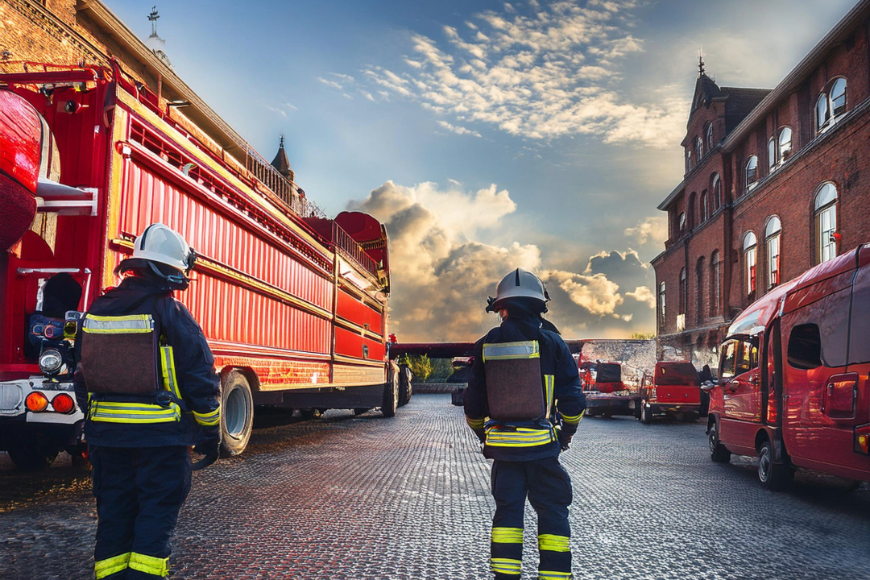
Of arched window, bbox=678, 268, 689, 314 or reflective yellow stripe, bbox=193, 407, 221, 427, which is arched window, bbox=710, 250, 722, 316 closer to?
arched window, bbox=678, 268, 689, 314

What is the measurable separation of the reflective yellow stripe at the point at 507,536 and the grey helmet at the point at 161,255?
197 cm

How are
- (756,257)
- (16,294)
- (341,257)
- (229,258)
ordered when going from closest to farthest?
1. (16,294)
2. (229,258)
3. (341,257)
4. (756,257)

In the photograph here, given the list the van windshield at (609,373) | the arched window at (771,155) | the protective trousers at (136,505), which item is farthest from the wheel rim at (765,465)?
the arched window at (771,155)

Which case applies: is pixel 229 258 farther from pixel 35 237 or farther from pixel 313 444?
pixel 313 444

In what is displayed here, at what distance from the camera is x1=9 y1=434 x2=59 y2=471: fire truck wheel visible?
21.6 ft

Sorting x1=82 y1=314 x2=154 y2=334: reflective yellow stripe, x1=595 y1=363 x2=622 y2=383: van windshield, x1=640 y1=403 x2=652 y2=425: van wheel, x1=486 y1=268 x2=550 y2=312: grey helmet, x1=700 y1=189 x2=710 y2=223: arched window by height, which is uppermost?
x1=700 y1=189 x2=710 y2=223: arched window

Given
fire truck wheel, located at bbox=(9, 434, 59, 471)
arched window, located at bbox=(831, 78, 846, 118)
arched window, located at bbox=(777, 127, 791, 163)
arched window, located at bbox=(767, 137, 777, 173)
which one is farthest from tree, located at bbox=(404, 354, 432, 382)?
fire truck wheel, located at bbox=(9, 434, 59, 471)

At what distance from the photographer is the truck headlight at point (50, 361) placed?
5.27 metres

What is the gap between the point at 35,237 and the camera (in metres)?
5.60

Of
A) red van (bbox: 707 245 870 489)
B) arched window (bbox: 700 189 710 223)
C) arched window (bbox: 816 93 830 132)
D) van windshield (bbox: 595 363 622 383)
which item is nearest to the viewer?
red van (bbox: 707 245 870 489)

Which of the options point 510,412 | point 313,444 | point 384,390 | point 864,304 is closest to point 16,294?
point 510,412

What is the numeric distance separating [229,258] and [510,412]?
5.48 meters

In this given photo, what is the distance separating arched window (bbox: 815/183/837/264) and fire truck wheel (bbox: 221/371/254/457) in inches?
731

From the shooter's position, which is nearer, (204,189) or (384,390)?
(204,189)
